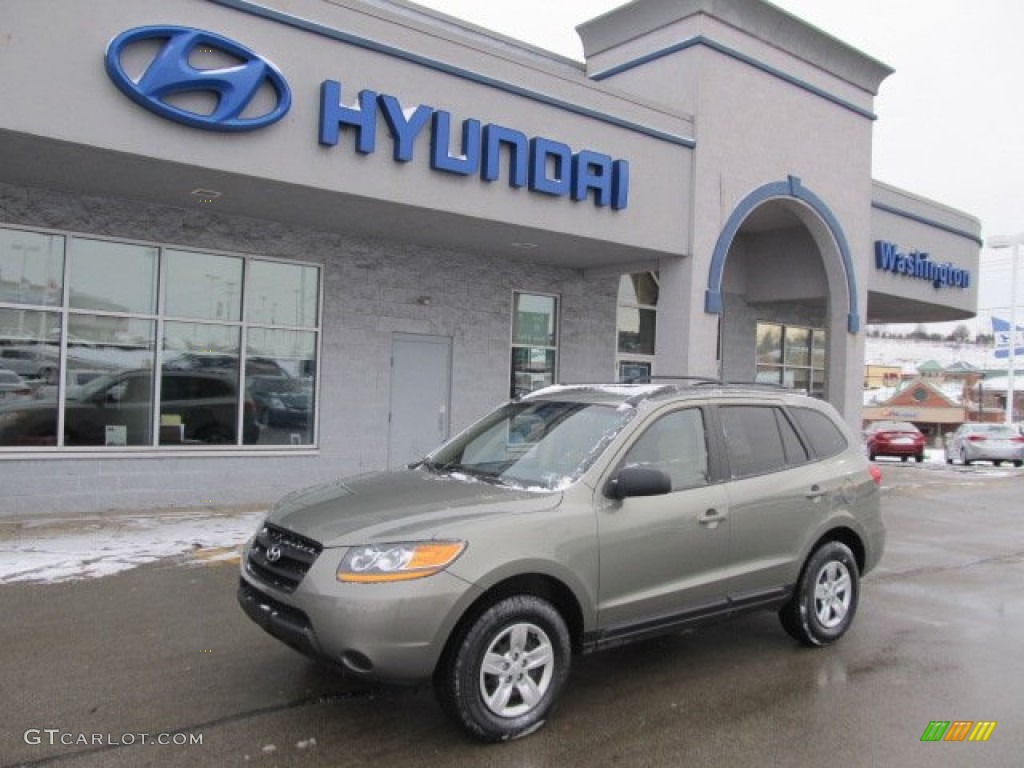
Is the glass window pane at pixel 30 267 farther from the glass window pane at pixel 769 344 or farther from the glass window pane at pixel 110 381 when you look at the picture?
the glass window pane at pixel 769 344

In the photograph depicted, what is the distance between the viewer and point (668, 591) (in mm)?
4812

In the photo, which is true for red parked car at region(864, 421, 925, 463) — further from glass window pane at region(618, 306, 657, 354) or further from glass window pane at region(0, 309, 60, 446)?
glass window pane at region(0, 309, 60, 446)

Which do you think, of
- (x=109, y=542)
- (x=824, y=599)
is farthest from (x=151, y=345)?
(x=824, y=599)

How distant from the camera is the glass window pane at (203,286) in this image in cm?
1057

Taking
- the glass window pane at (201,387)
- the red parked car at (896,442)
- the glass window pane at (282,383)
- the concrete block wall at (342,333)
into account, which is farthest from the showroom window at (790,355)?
the glass window pane at (201,387)

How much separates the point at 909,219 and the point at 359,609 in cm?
1698

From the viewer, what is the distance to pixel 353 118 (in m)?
9.19

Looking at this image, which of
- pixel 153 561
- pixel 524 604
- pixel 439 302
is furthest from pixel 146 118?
pixel 524 604

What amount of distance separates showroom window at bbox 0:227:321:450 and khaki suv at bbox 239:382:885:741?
6.15 metres

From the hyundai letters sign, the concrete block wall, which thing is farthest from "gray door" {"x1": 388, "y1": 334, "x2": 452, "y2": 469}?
the hyundai letters sign

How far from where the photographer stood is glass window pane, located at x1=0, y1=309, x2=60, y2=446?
944cm

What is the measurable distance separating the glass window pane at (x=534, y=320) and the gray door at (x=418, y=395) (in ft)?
4.55

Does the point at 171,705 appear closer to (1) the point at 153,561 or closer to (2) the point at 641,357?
(1) the point at 153,561

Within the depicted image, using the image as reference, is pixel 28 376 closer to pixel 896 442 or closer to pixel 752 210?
→ pixel 752 210
